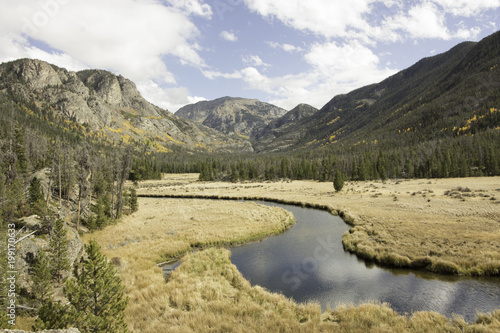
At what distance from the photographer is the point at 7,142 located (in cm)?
5003

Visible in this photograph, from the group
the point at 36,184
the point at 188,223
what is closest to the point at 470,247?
the point at 188,223

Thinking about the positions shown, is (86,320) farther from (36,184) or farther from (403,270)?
(36,184)

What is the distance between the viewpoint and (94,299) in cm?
1205

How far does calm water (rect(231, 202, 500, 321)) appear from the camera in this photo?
16.8 meters

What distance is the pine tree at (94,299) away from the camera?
10992mm

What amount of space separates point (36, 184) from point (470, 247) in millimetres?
52958

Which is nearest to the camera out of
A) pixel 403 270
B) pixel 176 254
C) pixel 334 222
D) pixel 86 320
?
pixel 86 320

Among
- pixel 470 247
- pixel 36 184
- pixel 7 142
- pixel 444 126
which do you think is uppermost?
pixel 444 126

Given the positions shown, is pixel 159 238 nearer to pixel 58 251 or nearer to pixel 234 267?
pixel 234 267

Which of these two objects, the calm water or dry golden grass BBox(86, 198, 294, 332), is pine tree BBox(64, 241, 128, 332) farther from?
the calm water

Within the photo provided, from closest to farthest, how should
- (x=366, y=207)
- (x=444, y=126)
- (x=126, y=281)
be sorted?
(x=126, y=281) < (x=366, y=207) < (x=444, y=126)

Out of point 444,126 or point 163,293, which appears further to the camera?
point 444,126

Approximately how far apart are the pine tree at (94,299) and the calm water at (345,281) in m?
12.3

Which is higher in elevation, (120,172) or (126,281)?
(120,172)
